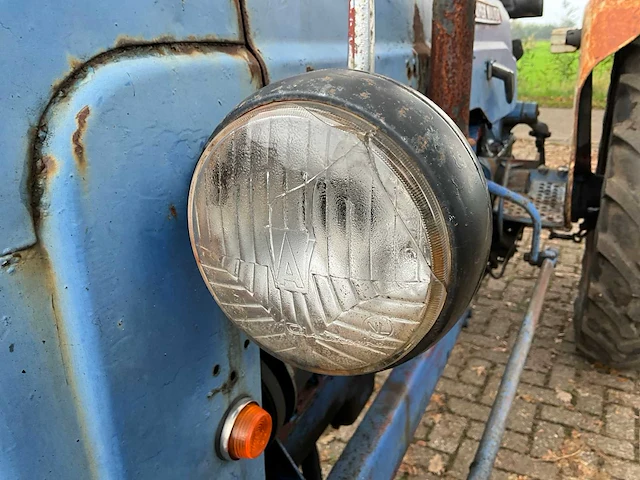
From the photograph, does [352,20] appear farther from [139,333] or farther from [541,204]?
[541,204]

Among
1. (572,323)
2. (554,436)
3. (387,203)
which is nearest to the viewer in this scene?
(387,203)

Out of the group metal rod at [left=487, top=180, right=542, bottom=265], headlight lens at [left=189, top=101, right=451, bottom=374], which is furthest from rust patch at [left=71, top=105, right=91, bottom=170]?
metal rod at [left=487, top=180, right=542, bottom=265]

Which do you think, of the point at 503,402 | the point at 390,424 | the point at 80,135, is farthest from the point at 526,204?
the point at 80,135

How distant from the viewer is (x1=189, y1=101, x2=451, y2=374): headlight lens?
550mm

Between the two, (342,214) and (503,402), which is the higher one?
(342,214)

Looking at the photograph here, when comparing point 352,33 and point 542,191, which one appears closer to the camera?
point 352,33

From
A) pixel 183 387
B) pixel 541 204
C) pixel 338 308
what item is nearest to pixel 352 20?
pixel 338 308

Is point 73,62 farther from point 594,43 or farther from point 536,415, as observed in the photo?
point 536,415

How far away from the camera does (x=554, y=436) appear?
229 cm

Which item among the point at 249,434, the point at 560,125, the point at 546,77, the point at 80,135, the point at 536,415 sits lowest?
the point at 536,415

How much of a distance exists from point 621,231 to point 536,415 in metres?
0.91

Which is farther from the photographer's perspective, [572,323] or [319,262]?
[572,323]

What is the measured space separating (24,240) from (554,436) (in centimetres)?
226

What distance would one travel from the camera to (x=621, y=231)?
193 centimetres
